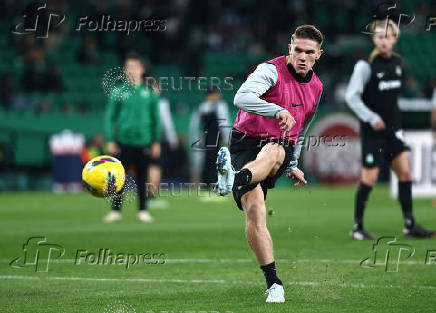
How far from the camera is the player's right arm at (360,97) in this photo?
10820mm

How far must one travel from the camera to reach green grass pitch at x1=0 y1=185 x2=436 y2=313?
260 inches

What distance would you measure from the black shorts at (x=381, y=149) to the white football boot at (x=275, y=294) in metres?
4.82

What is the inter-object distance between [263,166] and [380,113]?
15.8 feet

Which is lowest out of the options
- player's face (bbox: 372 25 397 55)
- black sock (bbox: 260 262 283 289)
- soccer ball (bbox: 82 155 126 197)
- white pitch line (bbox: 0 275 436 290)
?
white pitch line (bbox: 0 275 436 290)

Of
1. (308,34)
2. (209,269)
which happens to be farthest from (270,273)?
(209,269)

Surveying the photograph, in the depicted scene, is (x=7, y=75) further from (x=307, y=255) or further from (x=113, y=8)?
(x=307, y=255)

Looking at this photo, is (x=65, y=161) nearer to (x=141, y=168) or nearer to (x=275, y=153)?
(x=141, y=168)

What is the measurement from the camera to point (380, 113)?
36.7ft

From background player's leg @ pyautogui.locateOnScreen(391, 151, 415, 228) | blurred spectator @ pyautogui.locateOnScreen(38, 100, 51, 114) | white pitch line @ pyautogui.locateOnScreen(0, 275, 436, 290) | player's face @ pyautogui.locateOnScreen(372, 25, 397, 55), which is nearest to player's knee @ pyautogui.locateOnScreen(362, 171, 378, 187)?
background player's leg @ pyautogui.locateOnScreen(391, 151, 415, 228)

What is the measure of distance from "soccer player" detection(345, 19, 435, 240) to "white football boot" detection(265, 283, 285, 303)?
465cm

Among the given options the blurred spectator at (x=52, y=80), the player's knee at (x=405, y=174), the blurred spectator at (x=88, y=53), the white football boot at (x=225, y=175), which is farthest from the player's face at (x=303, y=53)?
the blurred spectator at (x=88, y=53)

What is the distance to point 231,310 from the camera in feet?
20.5

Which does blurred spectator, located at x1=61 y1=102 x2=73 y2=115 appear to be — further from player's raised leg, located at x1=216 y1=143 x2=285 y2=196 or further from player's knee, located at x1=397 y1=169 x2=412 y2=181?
player's raised leg, located at x1=216 y1=143 x2=285 y2=196

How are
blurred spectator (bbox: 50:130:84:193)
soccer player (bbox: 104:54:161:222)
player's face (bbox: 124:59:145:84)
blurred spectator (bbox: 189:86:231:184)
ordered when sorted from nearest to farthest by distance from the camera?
1. player's face (bbox: 124:59:145:84)
2. soccer player (bbox: 104:54:161:222)
3. blurred spectator (bbox: 189:86:231:184)
4. blurred spectator (bbox: 50:130:84:193)
